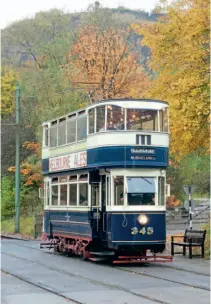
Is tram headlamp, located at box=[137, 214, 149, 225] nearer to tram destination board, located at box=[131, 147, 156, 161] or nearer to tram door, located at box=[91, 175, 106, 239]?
tram door, located at box=[91, 175, 106, 239]

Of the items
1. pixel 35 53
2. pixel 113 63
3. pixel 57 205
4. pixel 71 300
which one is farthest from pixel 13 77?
pixel 71 300

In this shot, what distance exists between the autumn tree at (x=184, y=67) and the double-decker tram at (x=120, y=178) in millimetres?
1524

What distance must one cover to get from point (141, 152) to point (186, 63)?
533 cm

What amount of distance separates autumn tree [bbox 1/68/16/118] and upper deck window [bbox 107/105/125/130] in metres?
34.9

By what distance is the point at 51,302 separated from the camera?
1359 centimetres

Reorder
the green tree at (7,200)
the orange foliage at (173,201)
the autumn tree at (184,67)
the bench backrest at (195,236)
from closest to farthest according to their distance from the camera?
the bench backrest at (195,236)
the autumn tree at (184,67)
the orange foliage at (173,201)
the green tree at (7,200)

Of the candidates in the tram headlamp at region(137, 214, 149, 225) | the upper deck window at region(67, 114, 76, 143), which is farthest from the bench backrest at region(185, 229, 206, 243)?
the upper deck window at region(67, 114, 76, 143)

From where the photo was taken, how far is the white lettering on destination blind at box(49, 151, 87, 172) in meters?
23.9

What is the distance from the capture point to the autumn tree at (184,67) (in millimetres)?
24203

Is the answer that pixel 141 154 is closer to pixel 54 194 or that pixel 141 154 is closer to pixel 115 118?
pixel 115 118

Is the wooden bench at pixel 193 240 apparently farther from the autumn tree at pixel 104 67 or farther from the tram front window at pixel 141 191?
the autumn tree at pixel 104 67

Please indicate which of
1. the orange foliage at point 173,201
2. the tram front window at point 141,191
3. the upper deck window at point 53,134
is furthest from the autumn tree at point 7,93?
the tram front window at point 141,191

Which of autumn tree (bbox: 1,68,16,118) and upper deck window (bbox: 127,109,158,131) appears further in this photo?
autumn tree (bbox: 1,68,16,118)

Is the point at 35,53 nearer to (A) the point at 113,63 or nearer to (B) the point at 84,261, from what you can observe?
(A) the point at 113,63
